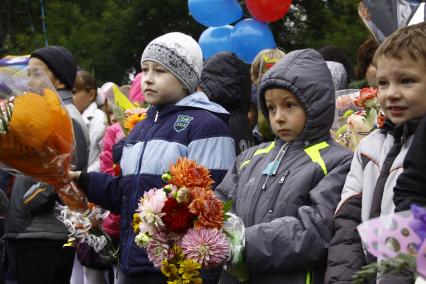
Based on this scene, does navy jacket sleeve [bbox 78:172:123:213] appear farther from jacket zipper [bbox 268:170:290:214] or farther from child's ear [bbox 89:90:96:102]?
child's ear [bbox 89:90:96:102]

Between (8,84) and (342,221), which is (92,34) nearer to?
(8,84)

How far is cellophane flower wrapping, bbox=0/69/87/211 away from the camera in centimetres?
478

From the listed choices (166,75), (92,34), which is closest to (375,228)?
(166,75)

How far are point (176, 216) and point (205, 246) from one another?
0.60 feet

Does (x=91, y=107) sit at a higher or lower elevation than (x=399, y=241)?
lower

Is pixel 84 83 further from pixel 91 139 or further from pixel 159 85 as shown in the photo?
pixel 159 85

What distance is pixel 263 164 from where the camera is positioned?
439 cm

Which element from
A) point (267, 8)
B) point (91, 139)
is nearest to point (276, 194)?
point (91, 139)

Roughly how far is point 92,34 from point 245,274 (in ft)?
62.7

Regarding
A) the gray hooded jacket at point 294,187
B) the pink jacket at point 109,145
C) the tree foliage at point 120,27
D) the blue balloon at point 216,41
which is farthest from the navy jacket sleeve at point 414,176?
the tree foliage at point 120,27

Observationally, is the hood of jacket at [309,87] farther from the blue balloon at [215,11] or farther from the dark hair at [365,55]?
the blue balloon at [215,11]

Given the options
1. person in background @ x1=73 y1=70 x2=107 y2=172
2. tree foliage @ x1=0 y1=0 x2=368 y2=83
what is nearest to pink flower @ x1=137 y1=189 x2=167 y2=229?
person in background @ x1=73 y1=70 x2=107 y2=172

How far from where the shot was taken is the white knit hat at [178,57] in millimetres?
5332

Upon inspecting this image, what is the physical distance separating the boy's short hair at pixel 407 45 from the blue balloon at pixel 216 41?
6192 mm
